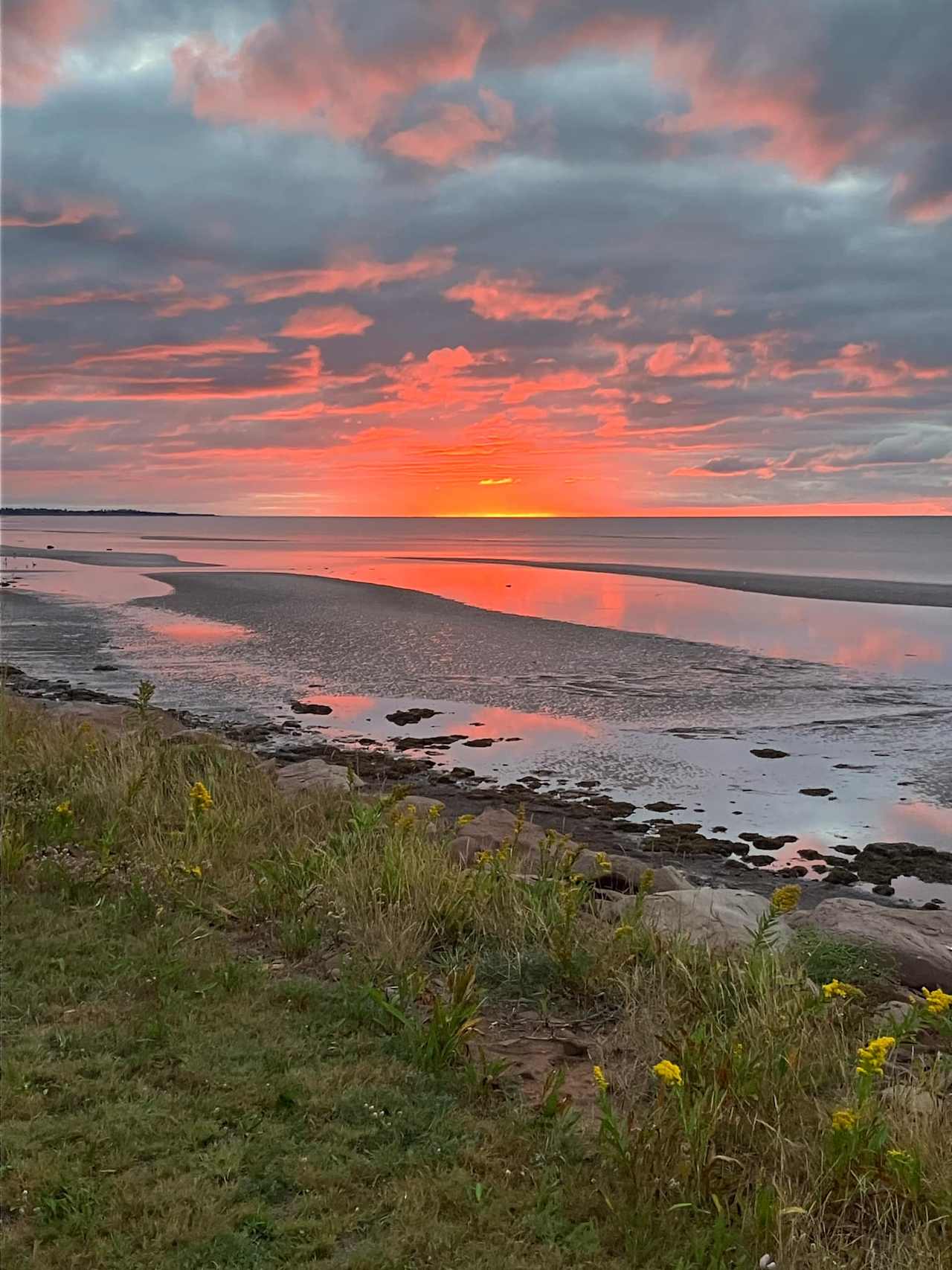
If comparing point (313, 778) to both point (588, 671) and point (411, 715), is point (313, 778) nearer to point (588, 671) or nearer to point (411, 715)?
point (411, 715)

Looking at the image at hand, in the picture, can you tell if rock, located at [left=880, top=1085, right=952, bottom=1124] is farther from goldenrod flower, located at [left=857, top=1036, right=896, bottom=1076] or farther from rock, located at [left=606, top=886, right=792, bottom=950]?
rock, located at [left=606, top=886, right=792, bottom=950]

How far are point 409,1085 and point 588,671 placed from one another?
620 inches

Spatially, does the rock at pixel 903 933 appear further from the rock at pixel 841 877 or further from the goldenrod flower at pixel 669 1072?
the goldenrod flower at pixel 669 1072

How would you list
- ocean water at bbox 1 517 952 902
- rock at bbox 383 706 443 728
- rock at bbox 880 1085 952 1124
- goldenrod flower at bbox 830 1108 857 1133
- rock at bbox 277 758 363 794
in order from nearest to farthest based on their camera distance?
goldenrod flower at bbox 830 1108 857 1133 < rock at bbox 880 1085 952 1124 < rock at bbox 277 758 363 794 < ocean water at bbox 1 517 952 902 < rock at bbox 383 706 443 728

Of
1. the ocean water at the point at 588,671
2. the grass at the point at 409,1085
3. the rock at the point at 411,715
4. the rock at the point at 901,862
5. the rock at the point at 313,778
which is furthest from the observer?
the rock at the point at 411,715

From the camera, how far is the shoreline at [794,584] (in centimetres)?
3447

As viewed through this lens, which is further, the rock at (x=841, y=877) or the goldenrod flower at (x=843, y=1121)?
the rock at (x=841, y=877)

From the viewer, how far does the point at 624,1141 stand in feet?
12.9

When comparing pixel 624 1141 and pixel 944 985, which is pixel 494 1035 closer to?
pixel 624 1141

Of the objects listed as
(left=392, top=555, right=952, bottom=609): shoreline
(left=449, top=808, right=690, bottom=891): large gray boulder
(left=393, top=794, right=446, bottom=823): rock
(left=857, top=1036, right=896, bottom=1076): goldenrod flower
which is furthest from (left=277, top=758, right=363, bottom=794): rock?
(left=392, top=555, right=952, bottom=609): shoreline

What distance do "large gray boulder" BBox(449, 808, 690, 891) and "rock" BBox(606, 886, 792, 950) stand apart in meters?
0.52

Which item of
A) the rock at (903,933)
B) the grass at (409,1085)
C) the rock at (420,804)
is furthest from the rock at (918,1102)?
the rock at (420,804)

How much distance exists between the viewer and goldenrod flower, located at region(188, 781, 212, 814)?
288 inches

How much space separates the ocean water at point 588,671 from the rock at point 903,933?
230 centimetres
